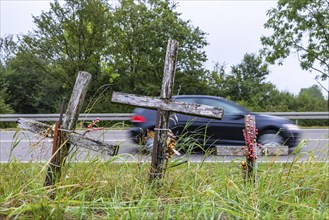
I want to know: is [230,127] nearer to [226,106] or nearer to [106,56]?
[226,106]

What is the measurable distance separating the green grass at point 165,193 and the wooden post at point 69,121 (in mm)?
89

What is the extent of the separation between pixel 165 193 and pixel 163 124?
0.73 m

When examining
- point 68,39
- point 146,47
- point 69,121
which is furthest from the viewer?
point 146,47

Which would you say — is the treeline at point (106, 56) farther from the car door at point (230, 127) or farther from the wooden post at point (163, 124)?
the wooden post at point (163, 124)

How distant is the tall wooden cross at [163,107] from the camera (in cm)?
336

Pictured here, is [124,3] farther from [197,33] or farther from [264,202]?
[264,202]

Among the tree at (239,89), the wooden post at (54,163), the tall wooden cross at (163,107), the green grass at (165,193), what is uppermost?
the tree at (239,89)

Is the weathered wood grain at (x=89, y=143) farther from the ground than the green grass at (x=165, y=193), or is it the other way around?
the weathered wood grain at (x=89, y=143)

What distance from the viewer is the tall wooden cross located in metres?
3.36

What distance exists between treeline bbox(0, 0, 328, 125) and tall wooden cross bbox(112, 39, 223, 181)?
20165mm

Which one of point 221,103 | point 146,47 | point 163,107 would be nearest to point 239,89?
point 146,47

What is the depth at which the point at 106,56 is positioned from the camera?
1032 inches

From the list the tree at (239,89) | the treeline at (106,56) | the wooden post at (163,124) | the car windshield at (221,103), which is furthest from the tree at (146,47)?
the wooden post at (163,124)

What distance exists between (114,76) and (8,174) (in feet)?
73.4
